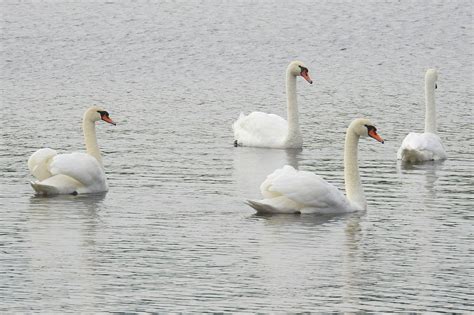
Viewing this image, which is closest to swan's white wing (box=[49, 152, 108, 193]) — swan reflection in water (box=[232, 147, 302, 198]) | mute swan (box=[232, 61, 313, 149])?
swan reflection in water (box=[232, 147, 302, 198])

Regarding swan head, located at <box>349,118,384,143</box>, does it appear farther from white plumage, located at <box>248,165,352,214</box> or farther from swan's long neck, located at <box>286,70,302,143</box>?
swan's long neck, located at <box>286,70,302,143</box>

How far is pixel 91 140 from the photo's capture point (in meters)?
16.5

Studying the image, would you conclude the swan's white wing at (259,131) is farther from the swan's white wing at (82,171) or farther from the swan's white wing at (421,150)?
the swan's white wing at (82,171)

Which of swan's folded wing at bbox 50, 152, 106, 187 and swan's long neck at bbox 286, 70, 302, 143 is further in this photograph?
swan's long neck at bbox 286, 70, 302, 143

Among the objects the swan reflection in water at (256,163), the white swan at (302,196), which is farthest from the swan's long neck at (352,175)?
the swan reflection in water at (256,163)

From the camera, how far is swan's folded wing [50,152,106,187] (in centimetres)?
1543

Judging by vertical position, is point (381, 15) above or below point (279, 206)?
above

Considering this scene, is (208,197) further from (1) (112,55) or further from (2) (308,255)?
(1) (112,55)

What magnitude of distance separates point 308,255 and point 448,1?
2916 centimetres

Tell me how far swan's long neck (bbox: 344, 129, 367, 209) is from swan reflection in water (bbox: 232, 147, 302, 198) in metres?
1.30

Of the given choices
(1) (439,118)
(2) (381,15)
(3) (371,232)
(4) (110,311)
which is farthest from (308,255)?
(2) (381,15)

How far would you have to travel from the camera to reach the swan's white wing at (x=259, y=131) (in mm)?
20312

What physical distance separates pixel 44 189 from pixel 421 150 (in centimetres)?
545

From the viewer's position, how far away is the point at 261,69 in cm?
3003
